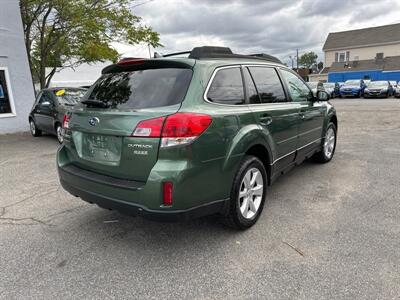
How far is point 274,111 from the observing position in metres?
3.65

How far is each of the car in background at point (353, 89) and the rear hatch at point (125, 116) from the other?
28.3m

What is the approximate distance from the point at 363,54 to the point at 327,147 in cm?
4724

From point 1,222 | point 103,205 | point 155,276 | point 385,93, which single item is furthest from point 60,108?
point 385,93

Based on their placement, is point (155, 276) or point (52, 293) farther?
point (155, 276)

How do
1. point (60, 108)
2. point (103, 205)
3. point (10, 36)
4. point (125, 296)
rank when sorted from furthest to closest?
point (10, 36)
point (60, 108)
point (103, 205)
point (125, 296)

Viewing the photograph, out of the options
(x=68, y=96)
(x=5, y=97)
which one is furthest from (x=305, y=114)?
(x=5, y=97)

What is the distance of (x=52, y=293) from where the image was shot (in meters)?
2.41

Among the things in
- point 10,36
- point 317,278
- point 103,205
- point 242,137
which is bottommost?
point 317,278

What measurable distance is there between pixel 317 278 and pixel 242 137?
1.35 meters

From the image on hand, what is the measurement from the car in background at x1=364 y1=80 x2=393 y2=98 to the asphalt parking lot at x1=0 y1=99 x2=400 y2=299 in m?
23.8

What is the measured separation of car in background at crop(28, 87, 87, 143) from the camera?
8.31 meters

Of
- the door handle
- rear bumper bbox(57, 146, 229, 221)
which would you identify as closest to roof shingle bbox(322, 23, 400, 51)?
the door handle

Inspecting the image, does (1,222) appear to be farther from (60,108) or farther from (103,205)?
(60,108)

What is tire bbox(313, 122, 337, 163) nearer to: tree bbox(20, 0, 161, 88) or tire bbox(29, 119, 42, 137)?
tire bbox(29, 119, 42, 137)
